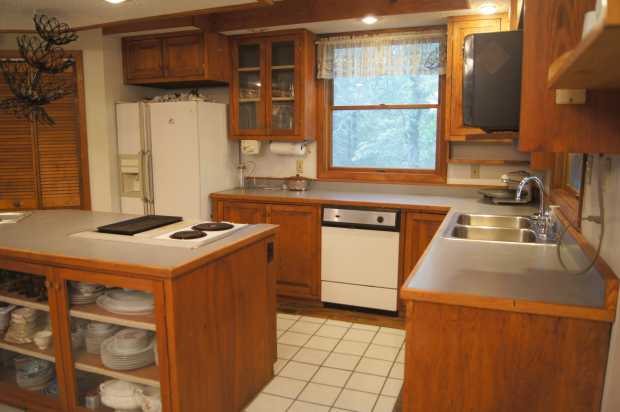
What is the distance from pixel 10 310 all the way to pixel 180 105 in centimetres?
215

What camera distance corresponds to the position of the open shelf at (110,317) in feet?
6.27

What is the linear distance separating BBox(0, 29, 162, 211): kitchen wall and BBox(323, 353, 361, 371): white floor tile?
2553mm

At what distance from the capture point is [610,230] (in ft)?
4.84

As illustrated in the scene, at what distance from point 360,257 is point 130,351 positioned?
201cm

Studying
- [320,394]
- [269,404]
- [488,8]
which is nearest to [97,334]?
[269,404]

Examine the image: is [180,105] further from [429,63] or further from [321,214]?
[429,63]

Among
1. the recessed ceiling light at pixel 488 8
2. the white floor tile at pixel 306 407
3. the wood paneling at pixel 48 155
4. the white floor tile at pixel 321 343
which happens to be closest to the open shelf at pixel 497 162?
the recessed ceiling light at pixel 488 8

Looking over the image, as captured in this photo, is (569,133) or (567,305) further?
(567,305)

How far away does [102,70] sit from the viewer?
4.18 meters

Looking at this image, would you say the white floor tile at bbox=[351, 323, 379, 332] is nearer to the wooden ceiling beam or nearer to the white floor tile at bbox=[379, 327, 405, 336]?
the white floor tile at bbox=[379, 327, 405, 336]

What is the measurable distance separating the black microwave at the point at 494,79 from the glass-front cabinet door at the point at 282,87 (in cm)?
250

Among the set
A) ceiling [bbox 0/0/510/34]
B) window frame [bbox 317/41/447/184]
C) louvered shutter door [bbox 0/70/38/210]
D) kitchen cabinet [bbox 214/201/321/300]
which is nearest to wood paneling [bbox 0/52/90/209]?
louvered shutter door [bbox 0/70/38/210]

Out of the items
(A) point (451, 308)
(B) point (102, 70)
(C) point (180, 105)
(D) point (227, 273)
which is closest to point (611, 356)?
(A) point (451, 308)

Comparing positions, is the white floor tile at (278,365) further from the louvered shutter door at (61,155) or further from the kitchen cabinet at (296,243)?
the louvered shutter door at (61,155)
